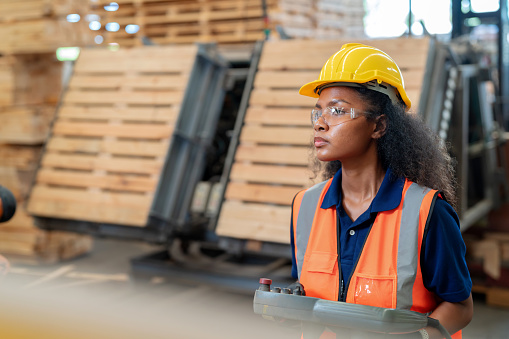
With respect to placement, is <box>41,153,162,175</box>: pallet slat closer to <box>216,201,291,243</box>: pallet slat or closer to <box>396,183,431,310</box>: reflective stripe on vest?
<box>216,201,291,243</box>: pallet slat

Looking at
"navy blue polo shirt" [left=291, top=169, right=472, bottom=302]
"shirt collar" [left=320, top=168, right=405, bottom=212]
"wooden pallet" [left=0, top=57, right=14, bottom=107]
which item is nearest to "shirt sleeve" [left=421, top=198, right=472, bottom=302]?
"navy blue polo shirt" [left=291, top=169, right=472, bottom=302]

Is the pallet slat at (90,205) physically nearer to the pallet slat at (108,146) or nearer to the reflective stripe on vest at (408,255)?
the pallet slat at (108,146)

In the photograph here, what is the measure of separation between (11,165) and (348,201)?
20.6 ft

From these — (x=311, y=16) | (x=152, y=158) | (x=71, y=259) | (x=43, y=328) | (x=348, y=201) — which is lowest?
(x=71, y=259)

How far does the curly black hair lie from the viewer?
5.80ft

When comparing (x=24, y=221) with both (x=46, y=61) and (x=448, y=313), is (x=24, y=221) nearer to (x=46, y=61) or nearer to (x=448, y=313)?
(x=46, y=61)

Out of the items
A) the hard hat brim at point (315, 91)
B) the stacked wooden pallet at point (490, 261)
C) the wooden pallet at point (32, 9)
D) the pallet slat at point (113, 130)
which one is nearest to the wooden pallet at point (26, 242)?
the pallet slat at point (113, 130)

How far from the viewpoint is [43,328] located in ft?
2.19

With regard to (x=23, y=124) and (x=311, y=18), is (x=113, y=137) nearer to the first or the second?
(x=23, y=124)

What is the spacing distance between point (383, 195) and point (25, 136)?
19.8 ft

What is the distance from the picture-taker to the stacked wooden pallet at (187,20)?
702 cm

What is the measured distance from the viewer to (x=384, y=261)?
1584mm

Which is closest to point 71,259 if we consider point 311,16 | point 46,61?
point 46,61

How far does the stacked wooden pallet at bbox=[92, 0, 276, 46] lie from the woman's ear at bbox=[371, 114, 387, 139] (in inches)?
210
